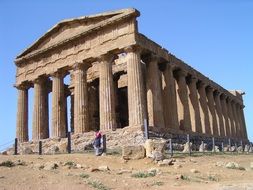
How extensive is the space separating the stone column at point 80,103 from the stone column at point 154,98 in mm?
5376

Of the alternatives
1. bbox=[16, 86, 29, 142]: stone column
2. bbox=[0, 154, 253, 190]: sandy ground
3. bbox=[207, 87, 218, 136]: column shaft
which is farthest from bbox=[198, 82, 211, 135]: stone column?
bbox=[0, 154, 253, 190]: sandy ground

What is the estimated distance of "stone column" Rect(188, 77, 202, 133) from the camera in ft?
126

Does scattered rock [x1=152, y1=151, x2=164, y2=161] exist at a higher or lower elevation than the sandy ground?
higher

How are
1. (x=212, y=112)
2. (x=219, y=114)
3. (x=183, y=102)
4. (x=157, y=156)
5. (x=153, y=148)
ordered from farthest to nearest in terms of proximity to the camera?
(x=219, y=114), (x=212, y=112), (x=183, y=102), (x=153, y=148), (x=157, y=156)

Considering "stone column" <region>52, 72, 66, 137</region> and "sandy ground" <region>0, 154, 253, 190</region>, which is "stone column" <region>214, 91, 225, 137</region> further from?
"sandy ground" <region>0, 154, 253, 190</region>

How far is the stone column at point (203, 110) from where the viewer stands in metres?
41.0

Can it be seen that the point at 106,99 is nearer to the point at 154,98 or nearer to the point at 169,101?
the point at 154,98

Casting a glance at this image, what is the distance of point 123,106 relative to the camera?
139ft

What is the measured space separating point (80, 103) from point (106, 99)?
3.13 metres

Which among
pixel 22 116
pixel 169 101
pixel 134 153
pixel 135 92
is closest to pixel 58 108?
pixel 22 116

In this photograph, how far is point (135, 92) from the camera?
29.3m

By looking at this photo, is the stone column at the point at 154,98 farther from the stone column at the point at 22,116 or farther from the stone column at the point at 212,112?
the stone column at the point at 22,116

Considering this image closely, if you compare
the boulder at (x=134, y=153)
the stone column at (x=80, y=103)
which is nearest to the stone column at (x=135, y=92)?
the stone column at (x=80, y=103)

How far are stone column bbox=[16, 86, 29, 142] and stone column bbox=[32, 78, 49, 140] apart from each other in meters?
1.94
